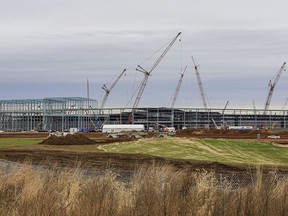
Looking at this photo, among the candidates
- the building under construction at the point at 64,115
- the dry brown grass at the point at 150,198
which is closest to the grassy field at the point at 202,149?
the dry brown grass at the point at 150,198

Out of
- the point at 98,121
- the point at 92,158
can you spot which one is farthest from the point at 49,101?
the point at 92,158

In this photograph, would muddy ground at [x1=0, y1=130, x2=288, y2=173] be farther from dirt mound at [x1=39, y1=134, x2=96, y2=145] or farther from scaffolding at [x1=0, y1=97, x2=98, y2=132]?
scaffolding at [x1=0, y1=97, x2=98, y2=132]

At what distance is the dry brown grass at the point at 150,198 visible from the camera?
33.1 feet

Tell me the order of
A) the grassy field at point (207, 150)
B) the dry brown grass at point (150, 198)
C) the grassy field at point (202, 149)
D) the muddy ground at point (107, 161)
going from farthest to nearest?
the grassy field at point (202, 149) < the grassy field at point (207, 150) < the muddy ground at point (107, 161) < the dry brown grass at point (150, 198)

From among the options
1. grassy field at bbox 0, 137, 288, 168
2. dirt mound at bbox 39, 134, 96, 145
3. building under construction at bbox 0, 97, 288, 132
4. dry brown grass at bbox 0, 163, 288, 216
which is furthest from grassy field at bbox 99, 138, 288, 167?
building under construction at bbox 0, 97, 288, 132

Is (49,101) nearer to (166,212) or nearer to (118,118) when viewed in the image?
(118,118)

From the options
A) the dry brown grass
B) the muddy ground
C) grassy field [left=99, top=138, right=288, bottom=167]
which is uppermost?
the dry brown grass

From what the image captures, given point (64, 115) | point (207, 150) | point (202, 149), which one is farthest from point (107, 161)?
point (64, 115)

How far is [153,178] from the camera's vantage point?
12.0 metres

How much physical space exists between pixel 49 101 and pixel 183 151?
14299 centimetres

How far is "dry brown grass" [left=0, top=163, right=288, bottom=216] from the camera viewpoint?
10086 millimetres

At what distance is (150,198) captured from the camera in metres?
10.6

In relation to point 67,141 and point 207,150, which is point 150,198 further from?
point 67,141

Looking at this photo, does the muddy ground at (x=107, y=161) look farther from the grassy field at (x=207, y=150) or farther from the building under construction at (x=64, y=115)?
the building under construction at (x=64, y=115)
